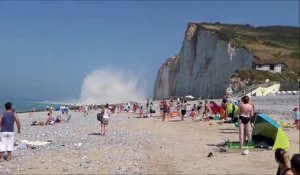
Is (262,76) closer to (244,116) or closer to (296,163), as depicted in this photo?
(244,116)

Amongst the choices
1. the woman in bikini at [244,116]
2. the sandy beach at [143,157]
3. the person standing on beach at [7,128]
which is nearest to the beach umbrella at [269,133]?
the sandy beach at [143,157]

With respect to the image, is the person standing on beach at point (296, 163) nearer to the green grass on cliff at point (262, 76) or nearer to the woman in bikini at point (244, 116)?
the woman in bikini at point (244, 116)

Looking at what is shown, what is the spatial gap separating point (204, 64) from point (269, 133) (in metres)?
75.5

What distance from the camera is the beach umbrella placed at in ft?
46.3

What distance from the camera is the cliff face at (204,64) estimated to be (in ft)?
269

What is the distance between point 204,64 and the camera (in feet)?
295

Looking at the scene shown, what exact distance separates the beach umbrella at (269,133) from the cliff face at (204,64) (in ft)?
200

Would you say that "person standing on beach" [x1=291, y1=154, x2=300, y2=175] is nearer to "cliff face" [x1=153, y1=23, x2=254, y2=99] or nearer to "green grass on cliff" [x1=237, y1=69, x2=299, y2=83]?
"green grass on cliff" [x1=237, y1=69, x2=299, y2=83]

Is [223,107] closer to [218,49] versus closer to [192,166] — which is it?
[192,166]

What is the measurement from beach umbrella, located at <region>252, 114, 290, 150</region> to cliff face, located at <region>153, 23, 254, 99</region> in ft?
200

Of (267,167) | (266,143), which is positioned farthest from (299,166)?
(266,143)

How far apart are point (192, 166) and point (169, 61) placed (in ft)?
336

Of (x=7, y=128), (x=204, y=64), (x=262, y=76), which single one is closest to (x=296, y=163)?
(x=7, y=128)

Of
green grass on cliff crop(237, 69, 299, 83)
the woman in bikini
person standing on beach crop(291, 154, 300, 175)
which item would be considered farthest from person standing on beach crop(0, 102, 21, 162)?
green grass on cliff crop(237, 69, 299, 83)
